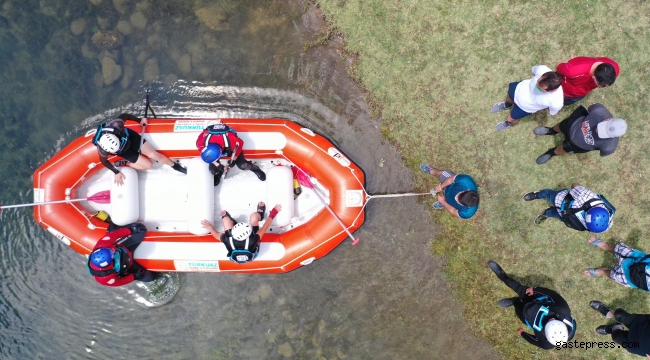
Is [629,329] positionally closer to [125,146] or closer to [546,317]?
[546,317]

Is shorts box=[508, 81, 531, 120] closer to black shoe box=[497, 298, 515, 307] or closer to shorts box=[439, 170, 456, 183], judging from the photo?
shorts box=[439, 170, 456, 183]

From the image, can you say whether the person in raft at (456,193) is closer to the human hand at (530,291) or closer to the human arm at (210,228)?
the human hand at (530,291)

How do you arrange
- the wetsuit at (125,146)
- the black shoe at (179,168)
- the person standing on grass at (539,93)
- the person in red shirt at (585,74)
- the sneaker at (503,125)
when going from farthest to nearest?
the sneaker at (503,125) < the black shoe at (179,168) < the wetsuit at (125,146) < the person standing on grass at (539,93) < the person in red shirt at (585,74)

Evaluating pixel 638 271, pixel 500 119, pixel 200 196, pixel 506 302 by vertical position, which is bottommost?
pixel 506 302

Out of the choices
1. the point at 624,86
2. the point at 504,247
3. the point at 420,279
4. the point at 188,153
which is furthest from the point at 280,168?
the point at 624,86

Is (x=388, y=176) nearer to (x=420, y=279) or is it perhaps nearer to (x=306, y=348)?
(x=420, y=279)

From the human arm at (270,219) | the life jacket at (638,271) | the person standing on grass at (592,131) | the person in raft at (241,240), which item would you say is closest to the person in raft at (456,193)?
the person standing on grass at (592,131)

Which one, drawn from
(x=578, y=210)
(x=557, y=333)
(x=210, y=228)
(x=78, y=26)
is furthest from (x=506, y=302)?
(x=78, y=26)
